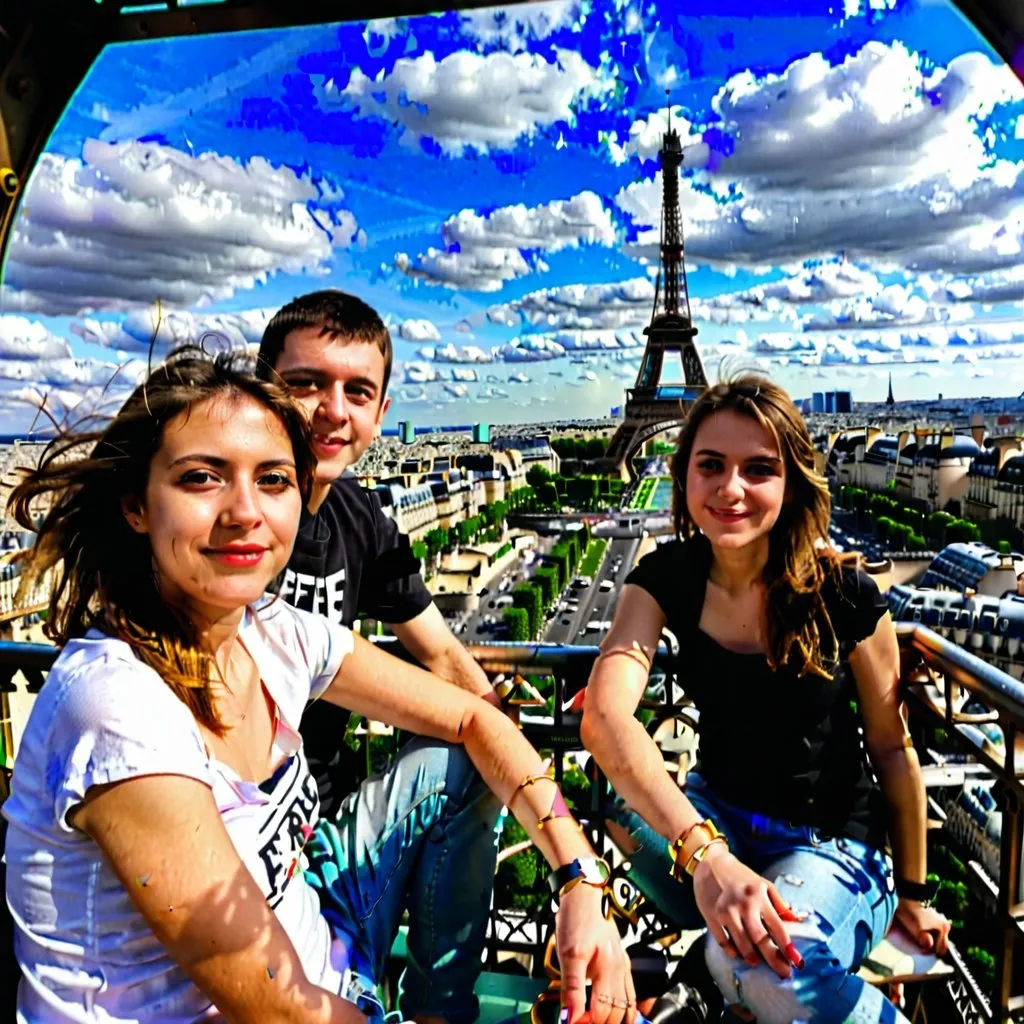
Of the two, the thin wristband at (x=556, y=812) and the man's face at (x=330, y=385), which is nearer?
the thin wristband at (x=556, y=812)

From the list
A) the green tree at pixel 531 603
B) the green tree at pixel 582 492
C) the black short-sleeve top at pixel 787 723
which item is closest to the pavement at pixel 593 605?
the green tree at pixel 531 603

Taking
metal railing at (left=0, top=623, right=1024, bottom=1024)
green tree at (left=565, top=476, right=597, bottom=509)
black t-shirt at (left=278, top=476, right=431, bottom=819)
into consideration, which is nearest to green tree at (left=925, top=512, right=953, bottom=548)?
green tree at (left=565, top=476, right=597, bottom=509)

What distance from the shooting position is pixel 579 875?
979mm

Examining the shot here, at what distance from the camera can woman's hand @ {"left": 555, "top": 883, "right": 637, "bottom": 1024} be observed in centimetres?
90

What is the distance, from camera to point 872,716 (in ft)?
4.11

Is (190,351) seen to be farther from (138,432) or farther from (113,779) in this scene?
(113,779)

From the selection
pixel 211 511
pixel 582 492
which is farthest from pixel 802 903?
pixel 582 492

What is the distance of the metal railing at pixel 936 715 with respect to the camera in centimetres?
119

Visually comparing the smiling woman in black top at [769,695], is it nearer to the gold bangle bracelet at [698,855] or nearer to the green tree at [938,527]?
the gold bangle bracelet at [698,855]

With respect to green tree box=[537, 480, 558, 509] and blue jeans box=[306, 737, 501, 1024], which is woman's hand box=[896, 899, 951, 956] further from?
green tree box=[537, 480, 558, 509]

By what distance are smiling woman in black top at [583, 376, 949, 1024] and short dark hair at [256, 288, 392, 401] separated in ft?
1.70

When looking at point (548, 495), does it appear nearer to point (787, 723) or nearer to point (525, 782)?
point (787, 723)

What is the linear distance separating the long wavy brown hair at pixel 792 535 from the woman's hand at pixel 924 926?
0.39 m

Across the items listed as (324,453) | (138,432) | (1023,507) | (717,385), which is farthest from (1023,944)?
(1023,507)
